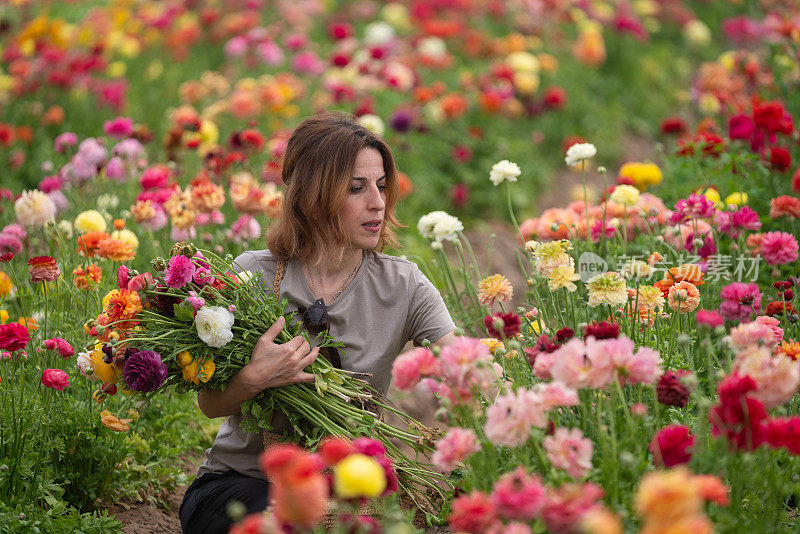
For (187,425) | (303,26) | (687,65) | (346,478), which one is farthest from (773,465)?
(687,65)

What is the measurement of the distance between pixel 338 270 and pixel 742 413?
55.6 inches

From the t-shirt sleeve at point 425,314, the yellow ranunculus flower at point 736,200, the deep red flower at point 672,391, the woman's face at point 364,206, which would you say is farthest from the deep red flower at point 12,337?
the yellow ranunculus flower at point 736,200

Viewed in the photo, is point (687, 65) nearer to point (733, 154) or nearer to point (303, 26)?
point (303, 26)

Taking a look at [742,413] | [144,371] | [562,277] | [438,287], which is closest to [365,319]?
[562,277]

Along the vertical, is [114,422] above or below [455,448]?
below

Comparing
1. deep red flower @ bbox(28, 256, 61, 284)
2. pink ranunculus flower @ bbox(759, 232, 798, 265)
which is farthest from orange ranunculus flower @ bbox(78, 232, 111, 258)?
pink ranunculus flower @ bbox(759, 232, 798, 265)

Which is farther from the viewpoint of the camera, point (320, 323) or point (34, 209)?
point (34, 209)

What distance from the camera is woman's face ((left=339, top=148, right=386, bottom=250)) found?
249cm

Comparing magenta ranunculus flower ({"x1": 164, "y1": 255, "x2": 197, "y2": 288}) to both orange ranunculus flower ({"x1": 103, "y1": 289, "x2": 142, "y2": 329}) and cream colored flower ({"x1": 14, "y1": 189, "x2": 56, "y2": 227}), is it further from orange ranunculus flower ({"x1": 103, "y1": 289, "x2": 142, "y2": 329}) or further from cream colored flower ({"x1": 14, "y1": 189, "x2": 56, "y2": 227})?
cream colored flower ({"x1": 14, "y1": 189, "x2": 56, "y2": 227})

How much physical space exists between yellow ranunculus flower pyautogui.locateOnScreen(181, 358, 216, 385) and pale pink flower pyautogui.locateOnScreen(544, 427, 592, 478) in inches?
37.8

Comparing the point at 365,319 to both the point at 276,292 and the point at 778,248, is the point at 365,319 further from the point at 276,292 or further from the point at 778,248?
the point at 778,248

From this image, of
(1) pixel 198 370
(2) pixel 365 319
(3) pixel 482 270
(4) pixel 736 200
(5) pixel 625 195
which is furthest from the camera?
(3) pixel 482 270

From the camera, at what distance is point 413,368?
1.71 metres

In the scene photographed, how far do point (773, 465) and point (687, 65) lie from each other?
8624mm
